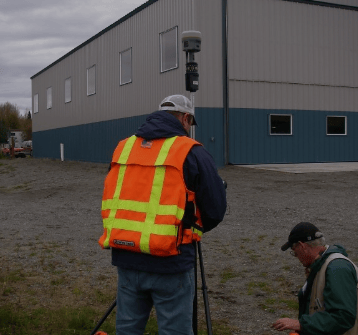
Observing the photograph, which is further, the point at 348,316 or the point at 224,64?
the point at 224,64

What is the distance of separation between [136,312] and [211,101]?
56.0 ft

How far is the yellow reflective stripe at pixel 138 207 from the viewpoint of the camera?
3.08 m

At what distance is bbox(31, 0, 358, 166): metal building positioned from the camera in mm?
20016

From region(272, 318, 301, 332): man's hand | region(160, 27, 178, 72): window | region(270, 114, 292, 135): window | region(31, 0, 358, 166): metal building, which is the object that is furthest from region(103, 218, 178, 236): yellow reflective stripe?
region(270, 114, 292, 135): window

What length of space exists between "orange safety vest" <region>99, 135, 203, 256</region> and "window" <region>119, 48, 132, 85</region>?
69.5 feet

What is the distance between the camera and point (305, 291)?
326 centimetres

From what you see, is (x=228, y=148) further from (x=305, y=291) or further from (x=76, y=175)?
(x=305, y=291)

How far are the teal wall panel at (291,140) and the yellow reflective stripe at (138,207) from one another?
17.2m

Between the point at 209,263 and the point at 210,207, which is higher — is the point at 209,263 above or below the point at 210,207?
below

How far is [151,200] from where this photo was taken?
313cm

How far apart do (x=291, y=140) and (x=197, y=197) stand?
751 inches

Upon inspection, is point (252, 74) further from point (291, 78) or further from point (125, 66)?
point (125, 66)

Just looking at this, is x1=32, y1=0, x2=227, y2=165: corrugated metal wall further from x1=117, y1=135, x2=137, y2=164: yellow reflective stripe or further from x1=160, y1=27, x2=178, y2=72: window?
x1=117, y1=135, x2=137, y2=164: yellow reflective stripe

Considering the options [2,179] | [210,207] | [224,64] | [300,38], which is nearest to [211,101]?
[224,64]
